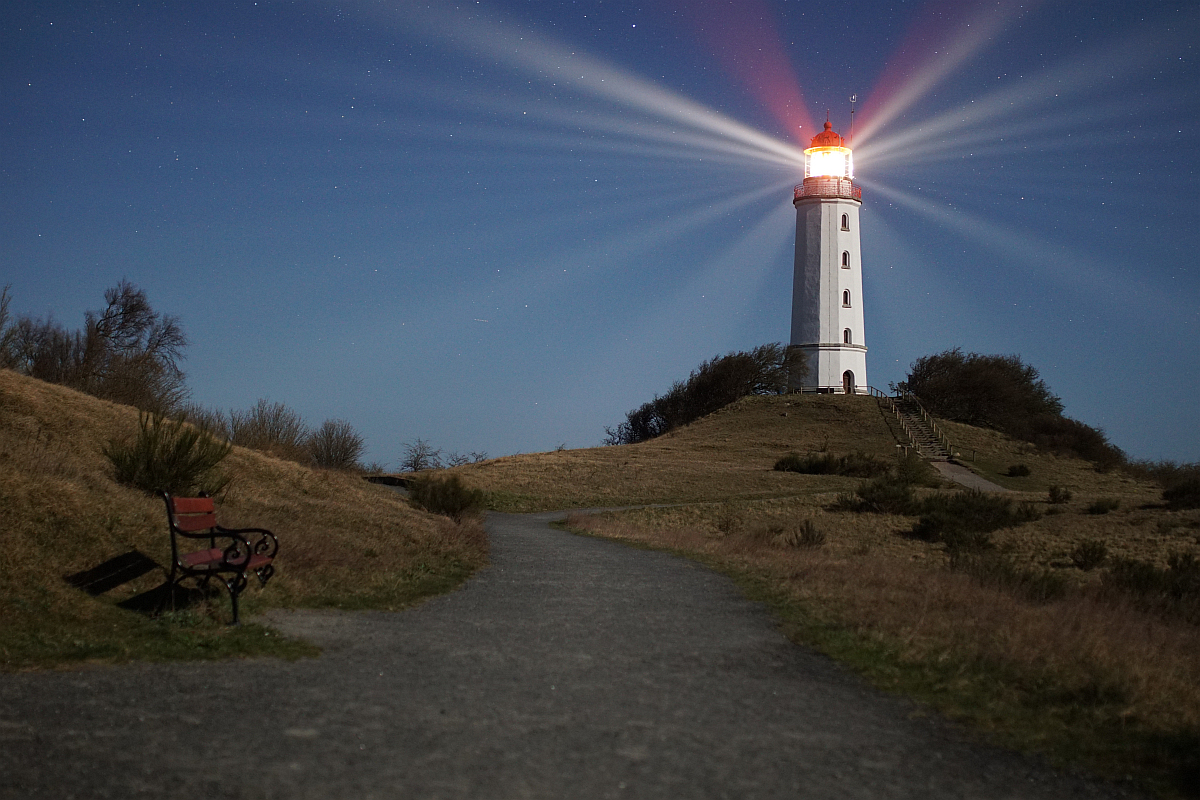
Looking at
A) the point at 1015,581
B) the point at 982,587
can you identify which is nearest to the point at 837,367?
the point at 1015,581

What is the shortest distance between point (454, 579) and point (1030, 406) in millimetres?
61002

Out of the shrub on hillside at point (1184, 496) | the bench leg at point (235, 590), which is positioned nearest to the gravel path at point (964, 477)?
the shrub on hillside at point (1184, 496)

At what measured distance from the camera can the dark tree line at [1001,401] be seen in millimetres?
60719

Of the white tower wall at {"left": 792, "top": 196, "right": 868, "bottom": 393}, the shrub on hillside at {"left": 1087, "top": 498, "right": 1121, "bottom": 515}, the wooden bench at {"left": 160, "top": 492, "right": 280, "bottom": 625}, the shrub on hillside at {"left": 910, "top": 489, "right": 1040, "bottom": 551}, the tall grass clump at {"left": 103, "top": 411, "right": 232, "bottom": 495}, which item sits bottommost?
the wooden bench at {"left": 160, "top": 492, "right": 280, "bottom": 625}

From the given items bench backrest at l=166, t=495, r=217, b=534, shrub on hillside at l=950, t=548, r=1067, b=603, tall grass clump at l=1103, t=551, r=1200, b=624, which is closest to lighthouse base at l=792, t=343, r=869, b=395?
tall grass clump at l=1103, t=551, r=1200, b=624

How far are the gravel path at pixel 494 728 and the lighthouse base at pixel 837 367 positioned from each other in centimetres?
5563

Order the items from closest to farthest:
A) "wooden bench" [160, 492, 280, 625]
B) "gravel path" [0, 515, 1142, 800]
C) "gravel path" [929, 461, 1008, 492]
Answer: "gravel path" [0, 515, 1142, 800] < "wooden bench" [160, 492, 280, 625] < "gravel path" [929, 461, 1008, 492]

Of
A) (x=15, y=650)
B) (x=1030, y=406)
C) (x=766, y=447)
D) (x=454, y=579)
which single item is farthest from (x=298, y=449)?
(x=1030, y=406)

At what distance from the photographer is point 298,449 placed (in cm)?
3055

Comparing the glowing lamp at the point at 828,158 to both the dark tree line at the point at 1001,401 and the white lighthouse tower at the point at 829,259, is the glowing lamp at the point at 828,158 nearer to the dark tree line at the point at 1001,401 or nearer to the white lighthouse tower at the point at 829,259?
the white lighthouse tower at the point at 829,259

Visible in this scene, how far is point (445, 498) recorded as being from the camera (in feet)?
83.8

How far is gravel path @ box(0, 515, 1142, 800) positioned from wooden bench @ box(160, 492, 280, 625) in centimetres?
98

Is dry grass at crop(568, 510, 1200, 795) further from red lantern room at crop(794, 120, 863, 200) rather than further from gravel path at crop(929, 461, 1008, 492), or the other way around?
red lantern room at crop(794, 120, 863, 200)

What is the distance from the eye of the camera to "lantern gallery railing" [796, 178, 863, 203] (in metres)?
61.1
